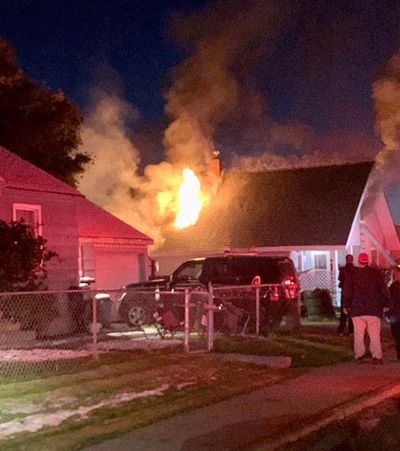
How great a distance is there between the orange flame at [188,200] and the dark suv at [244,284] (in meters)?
12.7

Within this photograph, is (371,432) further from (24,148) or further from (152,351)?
(24,148)

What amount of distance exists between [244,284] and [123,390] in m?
8.92

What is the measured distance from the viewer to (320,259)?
3262 cm

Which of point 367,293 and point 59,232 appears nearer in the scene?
point 367,293

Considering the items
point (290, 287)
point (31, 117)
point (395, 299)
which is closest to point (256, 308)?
point (290, 287)

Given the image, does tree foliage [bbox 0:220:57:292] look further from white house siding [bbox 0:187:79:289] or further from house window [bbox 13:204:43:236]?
white house siding [bbox 0:187:79:289]

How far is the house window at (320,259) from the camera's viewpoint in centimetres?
3234

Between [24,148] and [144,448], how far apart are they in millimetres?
20936

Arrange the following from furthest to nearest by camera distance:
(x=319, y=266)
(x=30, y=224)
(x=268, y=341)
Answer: (x=319, y=266) → (x=30, y=224) → (x=268, y=341)

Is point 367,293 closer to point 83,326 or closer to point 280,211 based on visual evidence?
point 83,326

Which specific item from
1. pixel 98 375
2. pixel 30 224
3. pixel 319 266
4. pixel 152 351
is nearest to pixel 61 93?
pixel 30 224

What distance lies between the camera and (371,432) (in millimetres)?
9344

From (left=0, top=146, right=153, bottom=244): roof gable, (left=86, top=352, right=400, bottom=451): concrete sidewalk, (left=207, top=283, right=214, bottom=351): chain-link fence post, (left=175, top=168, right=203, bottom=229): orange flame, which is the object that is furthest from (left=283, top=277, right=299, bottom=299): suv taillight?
(left=175, top=168, right=203, bottom=229): orange flame

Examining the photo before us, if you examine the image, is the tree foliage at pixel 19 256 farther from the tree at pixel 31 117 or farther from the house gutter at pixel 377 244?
the house gutter at pixel 377 244
